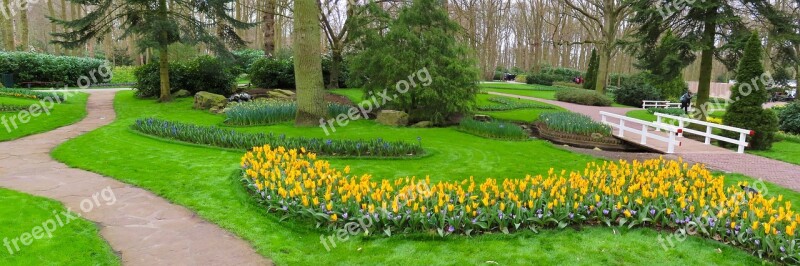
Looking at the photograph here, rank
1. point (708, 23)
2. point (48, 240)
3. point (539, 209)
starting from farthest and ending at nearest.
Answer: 1. point (708, 23)
2. point (539, 209)
3. point (48, 240)

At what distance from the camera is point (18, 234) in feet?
16.3

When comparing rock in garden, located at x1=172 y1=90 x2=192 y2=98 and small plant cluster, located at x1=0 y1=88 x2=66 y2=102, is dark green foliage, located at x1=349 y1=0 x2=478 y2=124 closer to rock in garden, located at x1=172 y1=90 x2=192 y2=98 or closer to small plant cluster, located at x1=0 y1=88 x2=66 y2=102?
Answer: rock in garden, located at x1=172 y1=90 x2=192 y2=98

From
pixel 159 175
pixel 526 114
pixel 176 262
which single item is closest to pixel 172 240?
pixel 176 262

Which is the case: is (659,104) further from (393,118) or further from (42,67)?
(42,67)

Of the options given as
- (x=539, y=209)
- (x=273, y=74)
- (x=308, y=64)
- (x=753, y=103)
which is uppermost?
(x=308, y=64)

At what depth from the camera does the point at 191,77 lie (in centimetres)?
2114

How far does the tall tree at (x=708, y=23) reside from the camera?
15.4 metres

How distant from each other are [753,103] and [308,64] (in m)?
11.1

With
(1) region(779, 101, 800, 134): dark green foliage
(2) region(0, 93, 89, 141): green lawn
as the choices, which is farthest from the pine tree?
(2) region(0, 93, 89, 141): green lawn

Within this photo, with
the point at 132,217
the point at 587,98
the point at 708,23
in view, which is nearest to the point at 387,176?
the point at 132,217

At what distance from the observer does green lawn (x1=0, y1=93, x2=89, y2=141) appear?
11.7 meters

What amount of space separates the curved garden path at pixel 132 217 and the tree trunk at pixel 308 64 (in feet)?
19.7

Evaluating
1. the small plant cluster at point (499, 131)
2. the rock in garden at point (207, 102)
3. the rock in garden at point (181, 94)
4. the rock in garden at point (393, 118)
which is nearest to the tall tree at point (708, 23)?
the small plant cluster at point (499, 131)

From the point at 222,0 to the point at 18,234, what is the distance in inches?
642
